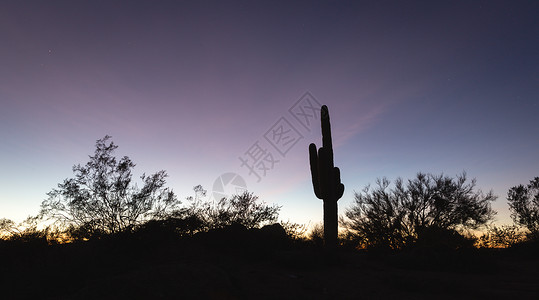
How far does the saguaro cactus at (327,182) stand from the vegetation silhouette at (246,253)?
239 mm

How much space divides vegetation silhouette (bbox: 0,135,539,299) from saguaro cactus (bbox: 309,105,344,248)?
239mm

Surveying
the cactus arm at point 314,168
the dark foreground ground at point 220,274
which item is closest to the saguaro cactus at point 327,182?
the cactus arm at point 314,168

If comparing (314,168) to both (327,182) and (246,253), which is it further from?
(246,253)

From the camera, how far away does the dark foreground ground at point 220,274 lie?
3.55 meters

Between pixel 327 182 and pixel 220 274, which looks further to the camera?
pixel 327 182

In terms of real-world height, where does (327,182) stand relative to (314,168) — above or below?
below

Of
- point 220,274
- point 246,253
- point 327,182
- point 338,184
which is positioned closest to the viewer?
point 220,274

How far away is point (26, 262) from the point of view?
18.9 feet

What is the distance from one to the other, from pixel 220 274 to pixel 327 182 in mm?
8346

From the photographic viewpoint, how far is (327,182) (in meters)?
11.6

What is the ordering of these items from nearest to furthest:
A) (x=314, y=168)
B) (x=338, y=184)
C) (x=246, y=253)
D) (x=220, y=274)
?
1. (x=220, y=274)
2. (x=246, y=253)
3. (x=338, y=184)
4. (x=314, y=168)

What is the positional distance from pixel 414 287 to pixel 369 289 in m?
0.82

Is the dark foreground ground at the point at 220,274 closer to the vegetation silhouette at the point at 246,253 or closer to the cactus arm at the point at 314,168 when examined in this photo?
the vegetation silhouette at the point at 246,253

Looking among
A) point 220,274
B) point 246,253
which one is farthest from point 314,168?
point 220,274
